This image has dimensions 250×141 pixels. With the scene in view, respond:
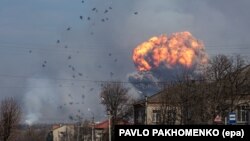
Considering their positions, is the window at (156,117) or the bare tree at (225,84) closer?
the bare tree at (225,84)

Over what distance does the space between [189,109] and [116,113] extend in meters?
39.3

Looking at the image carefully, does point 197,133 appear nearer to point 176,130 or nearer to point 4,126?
point 176,130

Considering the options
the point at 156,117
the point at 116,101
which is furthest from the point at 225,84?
the point at 116,101

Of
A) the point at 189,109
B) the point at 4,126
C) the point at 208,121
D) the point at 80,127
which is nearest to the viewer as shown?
the point at 208,121

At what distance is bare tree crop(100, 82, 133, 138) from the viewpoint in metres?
108

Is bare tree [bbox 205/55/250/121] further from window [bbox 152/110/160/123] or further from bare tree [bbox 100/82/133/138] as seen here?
bare tree [bbox 100/82/133/138]

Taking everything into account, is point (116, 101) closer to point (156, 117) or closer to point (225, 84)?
point (156, 117)

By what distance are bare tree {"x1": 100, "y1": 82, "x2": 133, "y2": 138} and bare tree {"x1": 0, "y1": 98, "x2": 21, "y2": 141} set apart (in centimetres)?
1663

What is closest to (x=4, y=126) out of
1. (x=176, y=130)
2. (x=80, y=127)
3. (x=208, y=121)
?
(x=208, y=121)

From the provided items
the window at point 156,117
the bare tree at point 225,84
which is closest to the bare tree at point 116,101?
the window at point 156,117

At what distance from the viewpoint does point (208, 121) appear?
67.5 metres

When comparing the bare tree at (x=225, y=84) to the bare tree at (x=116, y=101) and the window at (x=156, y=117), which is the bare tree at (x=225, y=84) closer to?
the window at (x=156, y=117)

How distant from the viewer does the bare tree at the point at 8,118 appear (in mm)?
92562

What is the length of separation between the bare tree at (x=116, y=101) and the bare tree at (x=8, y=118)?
16.6 m
